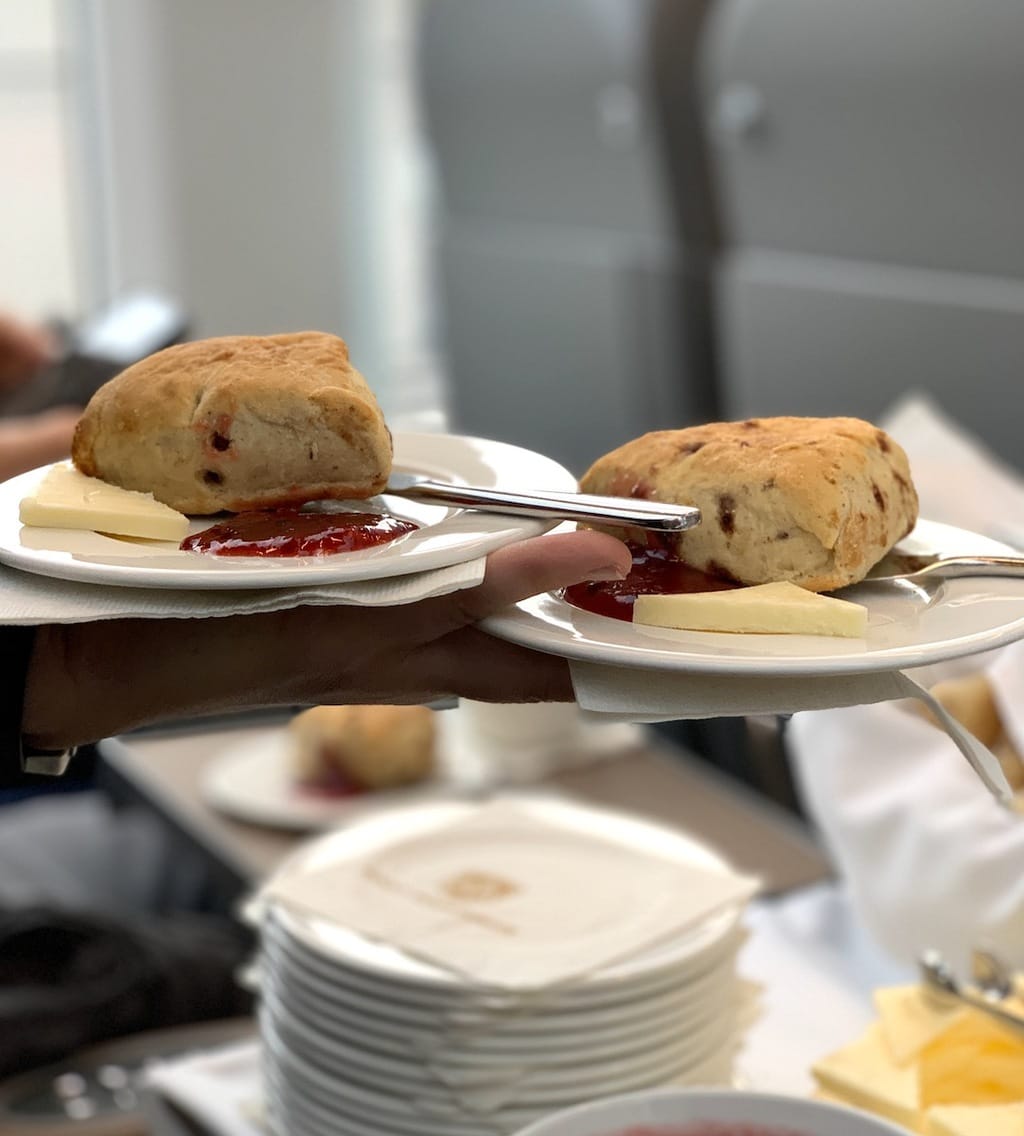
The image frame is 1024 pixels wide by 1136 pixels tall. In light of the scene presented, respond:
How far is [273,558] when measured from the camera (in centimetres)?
56

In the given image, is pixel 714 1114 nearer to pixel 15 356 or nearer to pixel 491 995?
pixel 491 995

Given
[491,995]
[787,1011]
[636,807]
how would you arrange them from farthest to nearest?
[636,807] → [787,1011] → [491,995]

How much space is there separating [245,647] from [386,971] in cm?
30

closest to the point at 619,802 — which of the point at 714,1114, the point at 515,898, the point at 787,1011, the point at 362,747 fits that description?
the point at 362,747

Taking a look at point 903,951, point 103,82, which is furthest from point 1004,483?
point 103,82

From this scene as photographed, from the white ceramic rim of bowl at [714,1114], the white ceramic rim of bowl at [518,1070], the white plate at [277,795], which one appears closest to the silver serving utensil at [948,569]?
the white ceramic rim of bowl at [714,1114]

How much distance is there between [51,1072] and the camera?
1454 mm

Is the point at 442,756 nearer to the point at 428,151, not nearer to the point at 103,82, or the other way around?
the point at 428,151

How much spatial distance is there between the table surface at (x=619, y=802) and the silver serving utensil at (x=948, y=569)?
76 centimetres

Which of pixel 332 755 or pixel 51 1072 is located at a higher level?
pixel 332 755

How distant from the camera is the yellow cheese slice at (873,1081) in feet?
2.59

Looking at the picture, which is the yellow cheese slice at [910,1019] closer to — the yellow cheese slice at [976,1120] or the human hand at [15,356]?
the yellow cheese slice at [976,1120]

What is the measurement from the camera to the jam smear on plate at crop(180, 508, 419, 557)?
1.88 ft

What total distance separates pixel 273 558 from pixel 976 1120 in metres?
0.46
